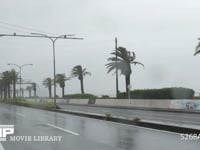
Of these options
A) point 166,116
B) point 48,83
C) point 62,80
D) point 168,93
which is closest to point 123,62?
point 168,93

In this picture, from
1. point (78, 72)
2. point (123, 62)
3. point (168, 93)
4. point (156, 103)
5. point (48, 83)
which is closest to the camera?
point (156, 103)

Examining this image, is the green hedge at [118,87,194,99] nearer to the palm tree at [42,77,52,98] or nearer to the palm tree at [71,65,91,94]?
the palm tree at [71,65,91,94]

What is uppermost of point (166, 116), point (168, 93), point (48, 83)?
point (48, 83)

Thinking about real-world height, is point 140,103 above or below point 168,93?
below

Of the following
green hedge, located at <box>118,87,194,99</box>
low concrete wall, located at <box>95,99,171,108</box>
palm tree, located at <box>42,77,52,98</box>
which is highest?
palm tree, located at <box>42,77,52,98</box>

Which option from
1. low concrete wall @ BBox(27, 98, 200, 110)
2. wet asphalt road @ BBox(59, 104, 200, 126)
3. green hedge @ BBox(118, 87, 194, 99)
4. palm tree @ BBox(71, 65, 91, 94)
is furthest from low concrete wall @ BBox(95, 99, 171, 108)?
palm tree @ BBox(71, 65, 91, 94)

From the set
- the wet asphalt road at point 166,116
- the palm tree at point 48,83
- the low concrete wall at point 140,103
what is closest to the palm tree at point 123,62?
the low concrete wall at point 140,103

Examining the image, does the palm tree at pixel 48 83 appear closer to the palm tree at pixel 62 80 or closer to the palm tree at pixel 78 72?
the palm tree at pixel 62 80

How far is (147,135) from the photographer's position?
55.6 ft

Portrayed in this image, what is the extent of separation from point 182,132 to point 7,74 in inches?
4297

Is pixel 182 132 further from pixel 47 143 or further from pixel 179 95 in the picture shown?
pixel 179 95

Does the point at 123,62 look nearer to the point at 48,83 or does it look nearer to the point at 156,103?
the point at 156,103

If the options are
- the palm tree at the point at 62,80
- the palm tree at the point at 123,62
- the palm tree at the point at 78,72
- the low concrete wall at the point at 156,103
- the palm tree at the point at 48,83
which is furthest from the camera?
the palm tree at the point at 48,83

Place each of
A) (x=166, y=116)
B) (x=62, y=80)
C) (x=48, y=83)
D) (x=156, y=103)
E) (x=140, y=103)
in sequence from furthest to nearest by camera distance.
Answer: (x=48, y=83)
(x=62, y=80)
(x=140, y=103)
(x=156, y=103)
(x=166, y=116)
